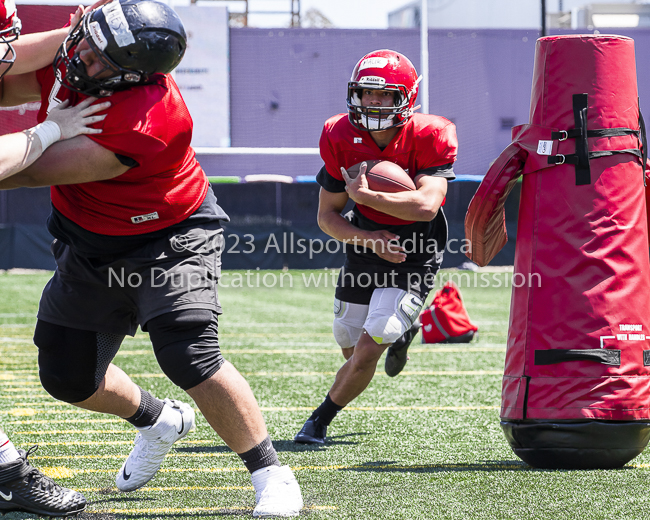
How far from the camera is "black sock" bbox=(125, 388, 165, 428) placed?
9.86 feet

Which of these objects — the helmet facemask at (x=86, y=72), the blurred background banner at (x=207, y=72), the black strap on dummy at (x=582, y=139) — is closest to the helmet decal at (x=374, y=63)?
the black strap on dummy at (x=582, y=139)

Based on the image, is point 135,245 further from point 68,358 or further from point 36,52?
point 36,52

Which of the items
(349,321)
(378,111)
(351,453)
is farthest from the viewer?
(349,321)

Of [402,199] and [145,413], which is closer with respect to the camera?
[145,413]

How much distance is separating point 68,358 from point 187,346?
0.52 m

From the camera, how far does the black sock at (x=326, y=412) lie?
386cm

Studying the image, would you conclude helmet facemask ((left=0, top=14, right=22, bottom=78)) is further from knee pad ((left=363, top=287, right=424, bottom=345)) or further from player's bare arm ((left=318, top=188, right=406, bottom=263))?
knee pad ((left=363, top=287, right=424, bottom=345))

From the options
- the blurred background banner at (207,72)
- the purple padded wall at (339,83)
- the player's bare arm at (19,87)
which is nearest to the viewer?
the player's bare arm at (19,87)

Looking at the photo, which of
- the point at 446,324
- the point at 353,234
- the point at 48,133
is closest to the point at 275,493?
the point at 48,133

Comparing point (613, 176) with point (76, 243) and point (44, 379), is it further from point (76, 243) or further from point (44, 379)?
point (44, 379)

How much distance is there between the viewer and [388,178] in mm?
3748

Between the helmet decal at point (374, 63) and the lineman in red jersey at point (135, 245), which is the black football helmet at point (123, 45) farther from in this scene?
the helmet decal at point (374, 63)

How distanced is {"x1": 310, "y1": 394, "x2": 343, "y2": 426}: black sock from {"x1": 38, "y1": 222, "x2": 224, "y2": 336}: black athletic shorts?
125 cm

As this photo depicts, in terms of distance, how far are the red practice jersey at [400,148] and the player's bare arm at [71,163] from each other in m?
1.61
